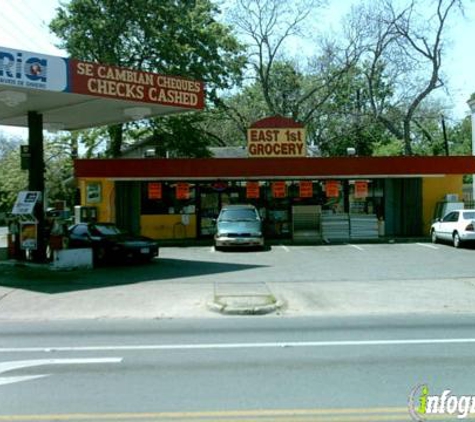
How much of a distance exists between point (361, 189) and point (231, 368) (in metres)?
22.2

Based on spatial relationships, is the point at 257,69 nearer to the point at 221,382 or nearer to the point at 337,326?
the point at 337,326

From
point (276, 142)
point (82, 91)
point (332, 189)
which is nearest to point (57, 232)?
point (82, 91)

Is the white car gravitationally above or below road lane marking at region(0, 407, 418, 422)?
above

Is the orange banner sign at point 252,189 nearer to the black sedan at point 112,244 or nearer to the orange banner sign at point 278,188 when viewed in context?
the orange banner sign at point 278,188

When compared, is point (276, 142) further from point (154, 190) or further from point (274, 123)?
point (154, 190)

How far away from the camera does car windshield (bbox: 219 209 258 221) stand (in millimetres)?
25031

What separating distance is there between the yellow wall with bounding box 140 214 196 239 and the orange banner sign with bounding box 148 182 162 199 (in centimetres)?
94

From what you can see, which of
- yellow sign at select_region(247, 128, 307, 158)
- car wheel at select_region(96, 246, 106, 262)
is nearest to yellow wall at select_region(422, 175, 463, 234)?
yellow sign at select_region(247, 128, 307, 158)

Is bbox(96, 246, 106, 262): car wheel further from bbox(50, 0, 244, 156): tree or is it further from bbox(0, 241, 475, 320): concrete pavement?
bbox(50, 0, 244, 156): tree

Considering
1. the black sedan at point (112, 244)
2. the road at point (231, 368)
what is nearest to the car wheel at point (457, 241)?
the black sedan at point (112, 244)

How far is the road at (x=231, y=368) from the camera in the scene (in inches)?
225

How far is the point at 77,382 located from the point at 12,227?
14.4 meters

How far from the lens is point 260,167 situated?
27.5 meters

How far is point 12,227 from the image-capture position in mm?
19984
